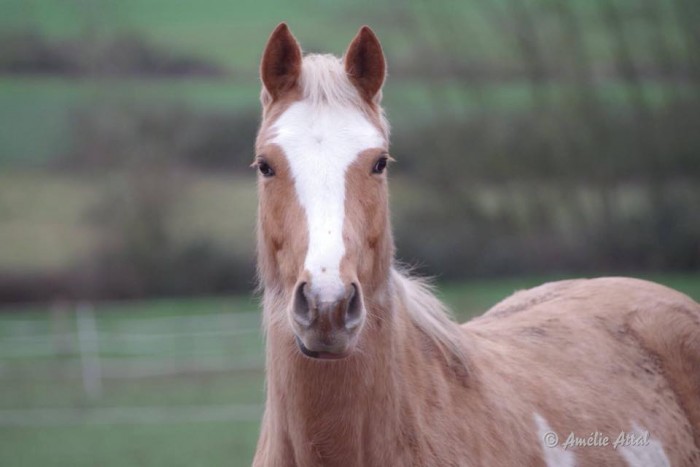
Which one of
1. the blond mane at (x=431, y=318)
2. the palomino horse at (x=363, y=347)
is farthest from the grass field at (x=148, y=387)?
the blond mane at (x=431, y=318)

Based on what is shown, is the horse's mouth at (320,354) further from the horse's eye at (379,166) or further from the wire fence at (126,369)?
the wire fence at (126,369)

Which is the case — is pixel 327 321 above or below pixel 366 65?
below

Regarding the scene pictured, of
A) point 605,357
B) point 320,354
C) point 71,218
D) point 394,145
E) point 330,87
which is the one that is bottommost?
point 71,218

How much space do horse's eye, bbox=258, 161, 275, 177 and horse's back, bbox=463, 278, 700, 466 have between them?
1.22m

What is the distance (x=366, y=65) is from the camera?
3.37 m

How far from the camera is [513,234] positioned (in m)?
22.8

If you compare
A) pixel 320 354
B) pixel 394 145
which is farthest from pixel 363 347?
pixel 394 145

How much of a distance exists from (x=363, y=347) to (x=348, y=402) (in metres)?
0.19

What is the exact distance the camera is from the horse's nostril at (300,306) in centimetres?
274

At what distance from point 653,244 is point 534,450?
65.9ft

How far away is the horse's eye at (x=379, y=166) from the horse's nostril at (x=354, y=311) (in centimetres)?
54

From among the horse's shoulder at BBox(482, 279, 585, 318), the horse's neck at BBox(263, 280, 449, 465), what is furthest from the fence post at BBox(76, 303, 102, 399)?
the horse's neck at BBox(263, 280, 449, 465)

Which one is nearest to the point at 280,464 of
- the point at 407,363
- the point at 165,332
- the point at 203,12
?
the point at 407,363

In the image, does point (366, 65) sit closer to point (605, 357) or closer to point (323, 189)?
point (323, 189)
